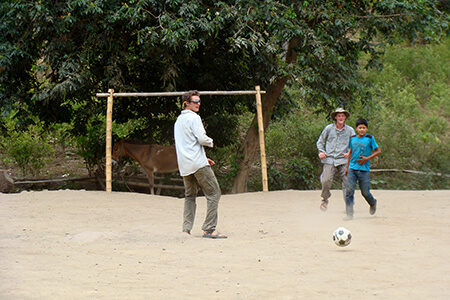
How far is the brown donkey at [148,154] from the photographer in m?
13.5

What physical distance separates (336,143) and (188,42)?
3.79 meters

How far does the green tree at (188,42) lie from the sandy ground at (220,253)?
326 centimetres

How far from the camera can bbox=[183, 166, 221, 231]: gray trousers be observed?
6863mm

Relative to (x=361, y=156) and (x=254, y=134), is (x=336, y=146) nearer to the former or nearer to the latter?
(x=361, y=156)

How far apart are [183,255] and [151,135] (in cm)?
920

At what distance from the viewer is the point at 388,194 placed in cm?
1201

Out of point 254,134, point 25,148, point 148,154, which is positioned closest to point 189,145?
point 148,154

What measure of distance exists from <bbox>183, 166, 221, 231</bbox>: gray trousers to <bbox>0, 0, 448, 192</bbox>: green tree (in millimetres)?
4591

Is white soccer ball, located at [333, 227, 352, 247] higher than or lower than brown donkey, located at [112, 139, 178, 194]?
lower

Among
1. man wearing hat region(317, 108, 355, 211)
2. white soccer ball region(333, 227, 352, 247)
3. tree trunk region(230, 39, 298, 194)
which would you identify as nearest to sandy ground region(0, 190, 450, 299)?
white soccer ball region(333, 227, 352, 247)

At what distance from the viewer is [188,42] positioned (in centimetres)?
1114

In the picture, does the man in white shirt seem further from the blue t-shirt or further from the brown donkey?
the brown donkey

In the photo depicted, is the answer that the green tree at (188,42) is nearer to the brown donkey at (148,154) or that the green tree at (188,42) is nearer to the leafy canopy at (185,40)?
the leafy canopy at (185,40)

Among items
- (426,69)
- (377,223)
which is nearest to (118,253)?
(377,223)
